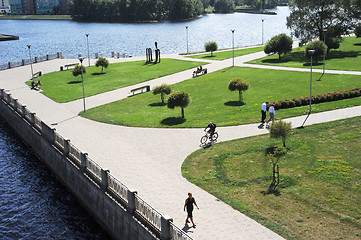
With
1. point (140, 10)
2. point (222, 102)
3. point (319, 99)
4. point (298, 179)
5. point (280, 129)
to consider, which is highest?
point (140, 10)

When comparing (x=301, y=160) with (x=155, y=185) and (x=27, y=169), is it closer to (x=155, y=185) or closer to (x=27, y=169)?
(x=155, y=185)

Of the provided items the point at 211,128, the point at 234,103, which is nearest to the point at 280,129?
the point at 211,128

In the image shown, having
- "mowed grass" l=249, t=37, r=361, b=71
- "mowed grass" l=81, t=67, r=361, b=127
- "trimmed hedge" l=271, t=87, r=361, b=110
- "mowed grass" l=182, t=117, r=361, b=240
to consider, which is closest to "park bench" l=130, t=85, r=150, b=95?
"mowed grass" l=81, t=67, r=361, b=127

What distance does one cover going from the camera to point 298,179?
72.2ft

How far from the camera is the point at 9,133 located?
3962cm

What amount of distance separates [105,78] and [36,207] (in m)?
32.1

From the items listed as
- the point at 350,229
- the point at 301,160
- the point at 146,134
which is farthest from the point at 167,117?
the point at 350,229

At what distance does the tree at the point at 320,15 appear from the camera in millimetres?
64375

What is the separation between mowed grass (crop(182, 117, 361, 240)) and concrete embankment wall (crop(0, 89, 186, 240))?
4.23 meters

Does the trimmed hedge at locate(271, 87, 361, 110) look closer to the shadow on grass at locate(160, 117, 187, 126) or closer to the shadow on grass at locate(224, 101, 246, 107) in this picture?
the shadow on grass at locate(224, 101, 246, 107)

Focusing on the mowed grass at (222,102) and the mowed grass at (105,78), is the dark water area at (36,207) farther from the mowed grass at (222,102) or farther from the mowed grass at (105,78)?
the mowed grass at (105,78)

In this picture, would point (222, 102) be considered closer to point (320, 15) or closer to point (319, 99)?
point (319, 99)

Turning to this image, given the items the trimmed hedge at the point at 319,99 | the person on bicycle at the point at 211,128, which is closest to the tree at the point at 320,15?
the trimmed hedge at the point at 319,99

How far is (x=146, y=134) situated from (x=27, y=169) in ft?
29.5
